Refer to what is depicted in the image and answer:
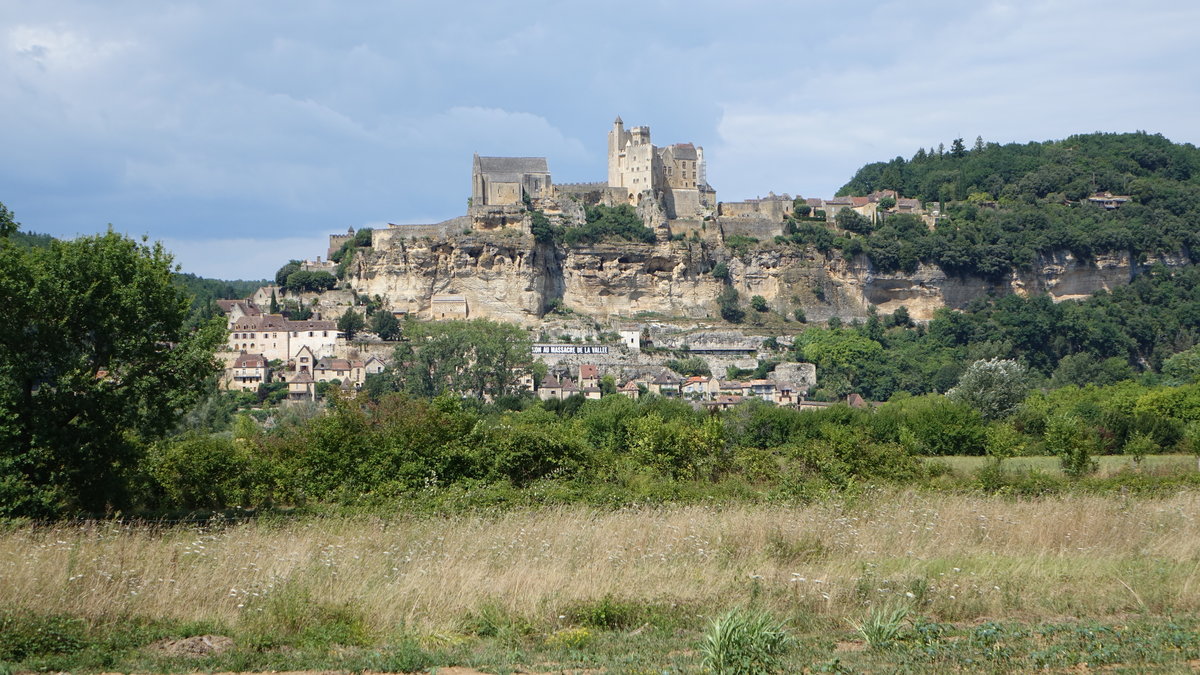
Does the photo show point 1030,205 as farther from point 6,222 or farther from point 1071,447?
point 6,222

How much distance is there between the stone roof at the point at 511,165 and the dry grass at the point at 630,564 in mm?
81053

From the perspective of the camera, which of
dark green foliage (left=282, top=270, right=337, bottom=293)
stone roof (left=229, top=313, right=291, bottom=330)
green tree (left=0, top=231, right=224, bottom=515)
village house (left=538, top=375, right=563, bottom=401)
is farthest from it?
dark green foliage (left=282, top=270, right=337, bottom=293)

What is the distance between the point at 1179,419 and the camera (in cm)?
4447

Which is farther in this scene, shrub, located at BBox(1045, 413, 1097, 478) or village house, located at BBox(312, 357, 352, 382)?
village house, located at BBox(312, 357, 352, 382)

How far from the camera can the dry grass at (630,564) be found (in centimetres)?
958

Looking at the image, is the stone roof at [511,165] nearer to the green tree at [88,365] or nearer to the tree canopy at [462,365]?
the tree canopy at [462,365]

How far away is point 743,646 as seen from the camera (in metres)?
8.16

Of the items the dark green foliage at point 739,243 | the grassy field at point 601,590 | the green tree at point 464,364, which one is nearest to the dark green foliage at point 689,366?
the green tree at point 464,364

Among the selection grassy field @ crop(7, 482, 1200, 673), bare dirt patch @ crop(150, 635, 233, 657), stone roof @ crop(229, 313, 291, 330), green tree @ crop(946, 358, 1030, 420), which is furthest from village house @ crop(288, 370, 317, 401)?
bare dirt patch @ crop(150, 635, 233, 657)

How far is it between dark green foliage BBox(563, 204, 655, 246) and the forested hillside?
12067 mm

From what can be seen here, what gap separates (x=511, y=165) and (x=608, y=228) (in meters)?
9.57

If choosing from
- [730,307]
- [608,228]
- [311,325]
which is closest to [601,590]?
[311,325]

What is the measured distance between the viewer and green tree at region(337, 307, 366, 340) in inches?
3194

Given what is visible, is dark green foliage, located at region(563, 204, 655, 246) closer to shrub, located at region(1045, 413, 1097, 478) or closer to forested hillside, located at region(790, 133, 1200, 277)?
forested hillside, located at region(790, 133, 1200, 277)
